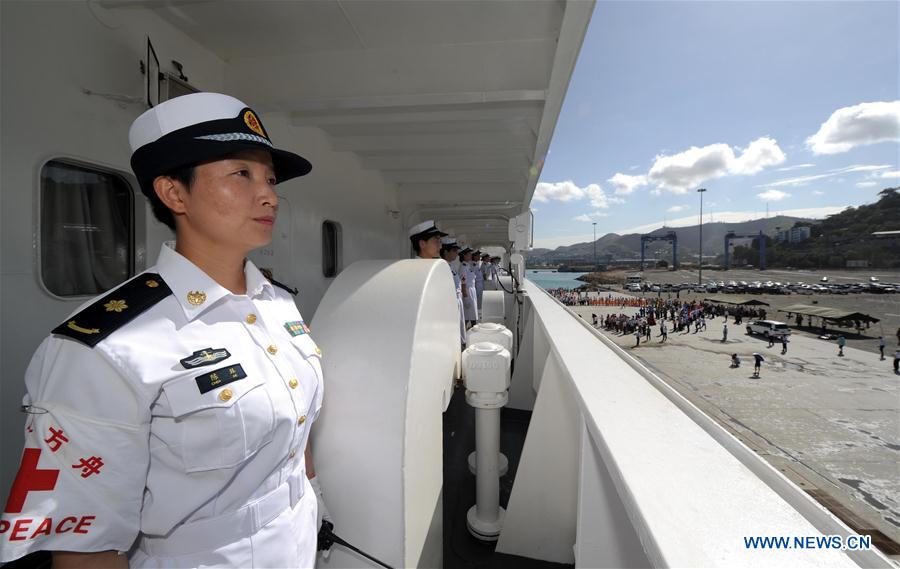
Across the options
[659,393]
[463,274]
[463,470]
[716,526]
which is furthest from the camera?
[463,274]

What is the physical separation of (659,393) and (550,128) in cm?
278

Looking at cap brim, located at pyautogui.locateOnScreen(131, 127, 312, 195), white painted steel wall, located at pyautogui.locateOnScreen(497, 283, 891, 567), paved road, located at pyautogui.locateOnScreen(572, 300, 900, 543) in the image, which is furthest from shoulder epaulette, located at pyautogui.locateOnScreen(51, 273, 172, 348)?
paved road, located at pyautogui.locateOnScreen(572, 300, 900, 543)

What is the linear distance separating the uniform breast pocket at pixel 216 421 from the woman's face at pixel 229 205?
364 mm

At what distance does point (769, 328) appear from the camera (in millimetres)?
2568

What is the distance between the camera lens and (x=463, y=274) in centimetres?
748

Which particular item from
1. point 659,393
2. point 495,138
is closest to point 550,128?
point 495,138

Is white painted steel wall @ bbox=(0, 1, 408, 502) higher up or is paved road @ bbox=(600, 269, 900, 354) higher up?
white painted steel wall @ bbox=(0, 1, 408, 502)

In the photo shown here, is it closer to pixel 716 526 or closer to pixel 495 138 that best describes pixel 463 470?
pixel 716 526

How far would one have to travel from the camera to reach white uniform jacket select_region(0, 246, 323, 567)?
26.2 inches

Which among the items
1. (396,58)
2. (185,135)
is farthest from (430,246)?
(185,135)

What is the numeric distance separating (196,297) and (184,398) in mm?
245

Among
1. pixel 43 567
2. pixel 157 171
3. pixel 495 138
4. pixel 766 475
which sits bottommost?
pixel 43 567

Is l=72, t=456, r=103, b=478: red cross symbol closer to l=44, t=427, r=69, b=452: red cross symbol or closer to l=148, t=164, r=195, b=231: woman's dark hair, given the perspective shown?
l=44, t=427, r=69, b=452: red cross symbol

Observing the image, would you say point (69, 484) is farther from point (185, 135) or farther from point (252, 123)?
point (252, 123)
